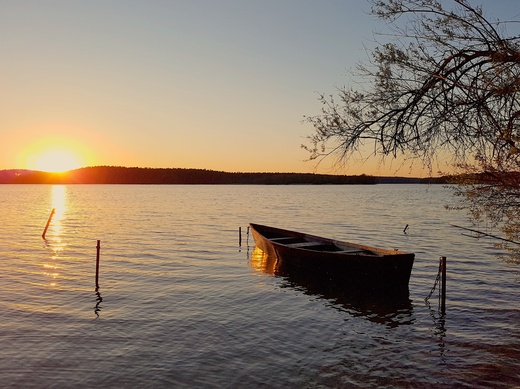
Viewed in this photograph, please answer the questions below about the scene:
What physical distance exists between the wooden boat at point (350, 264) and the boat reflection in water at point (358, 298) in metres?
0.22

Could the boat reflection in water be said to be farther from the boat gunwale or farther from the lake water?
the boat gunwale

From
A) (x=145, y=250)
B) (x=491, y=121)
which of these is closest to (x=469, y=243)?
(x=145, y=250)

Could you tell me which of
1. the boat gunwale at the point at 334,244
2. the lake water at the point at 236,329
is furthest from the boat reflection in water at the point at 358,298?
the boat gunwale at the point at 334,244

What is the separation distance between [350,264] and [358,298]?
67.6 inches

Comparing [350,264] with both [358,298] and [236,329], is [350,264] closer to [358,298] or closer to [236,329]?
[358,298]

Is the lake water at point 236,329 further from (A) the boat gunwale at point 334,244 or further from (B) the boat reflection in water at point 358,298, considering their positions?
(A) the boat gunwale at point 334,244

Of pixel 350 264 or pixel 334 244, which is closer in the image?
pixel 350 264

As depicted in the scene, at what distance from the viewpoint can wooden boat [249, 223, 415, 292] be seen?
19.4 metres

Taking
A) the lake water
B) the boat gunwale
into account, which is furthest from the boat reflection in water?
the boat gunwale

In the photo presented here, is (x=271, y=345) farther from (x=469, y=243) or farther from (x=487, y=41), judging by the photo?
(x=469, y=243)

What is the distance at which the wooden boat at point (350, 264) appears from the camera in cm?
1939

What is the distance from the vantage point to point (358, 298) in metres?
19.1

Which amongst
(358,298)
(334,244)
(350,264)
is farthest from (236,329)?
(334,244)

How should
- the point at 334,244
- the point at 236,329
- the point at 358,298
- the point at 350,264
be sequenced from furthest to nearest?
1. the point at 334,244
2. the point at 350,264
3. the point at 358,298
4. the point at 236,329
